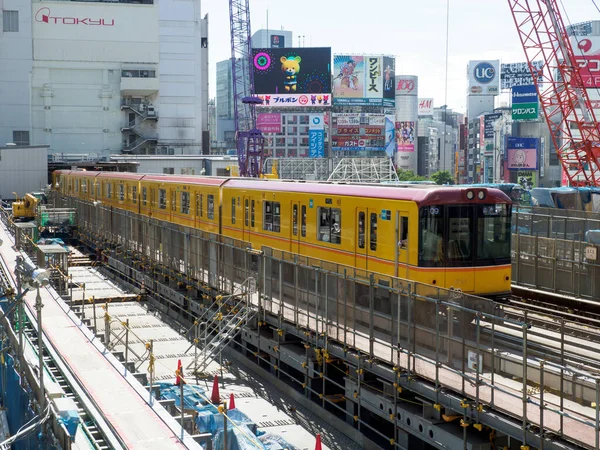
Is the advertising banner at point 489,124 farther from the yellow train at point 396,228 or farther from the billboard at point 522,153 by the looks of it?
the yellow train at point 396,228

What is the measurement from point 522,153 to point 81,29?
56.8 m

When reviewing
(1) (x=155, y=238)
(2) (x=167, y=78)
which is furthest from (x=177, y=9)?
(1) (x=155, y=238)

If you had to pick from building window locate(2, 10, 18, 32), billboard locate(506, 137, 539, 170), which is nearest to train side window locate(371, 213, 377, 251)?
building window locate(2, 10, 18, 32)

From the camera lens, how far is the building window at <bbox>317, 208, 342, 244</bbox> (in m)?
19.2

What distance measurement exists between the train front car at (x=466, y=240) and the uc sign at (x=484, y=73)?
138m

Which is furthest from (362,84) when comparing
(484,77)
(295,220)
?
(295,220)

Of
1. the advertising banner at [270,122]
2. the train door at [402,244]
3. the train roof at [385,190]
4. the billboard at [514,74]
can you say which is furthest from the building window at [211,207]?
the billboard at [514,74]

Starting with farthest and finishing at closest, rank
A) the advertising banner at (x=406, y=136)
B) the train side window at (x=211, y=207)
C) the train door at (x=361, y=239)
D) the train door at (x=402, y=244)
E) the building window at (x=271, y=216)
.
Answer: the advertising banner at (x=406, y=136) → the train side window at (x=211, y=207) → the building window at (x=271, y=216) → the train door at (x=361, y=239) → the train door at (x=402, y=244)

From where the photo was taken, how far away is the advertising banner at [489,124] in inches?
5098

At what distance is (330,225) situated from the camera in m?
19.6

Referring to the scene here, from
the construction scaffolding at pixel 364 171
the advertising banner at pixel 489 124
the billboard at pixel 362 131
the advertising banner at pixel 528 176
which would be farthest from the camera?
the advertising banner at pixel 489 124

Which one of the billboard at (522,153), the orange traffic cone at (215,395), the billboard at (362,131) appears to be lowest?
the orange traffic cone at (215,395)

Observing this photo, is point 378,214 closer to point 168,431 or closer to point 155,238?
point 168,431

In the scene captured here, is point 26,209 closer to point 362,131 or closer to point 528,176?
point 528,176
